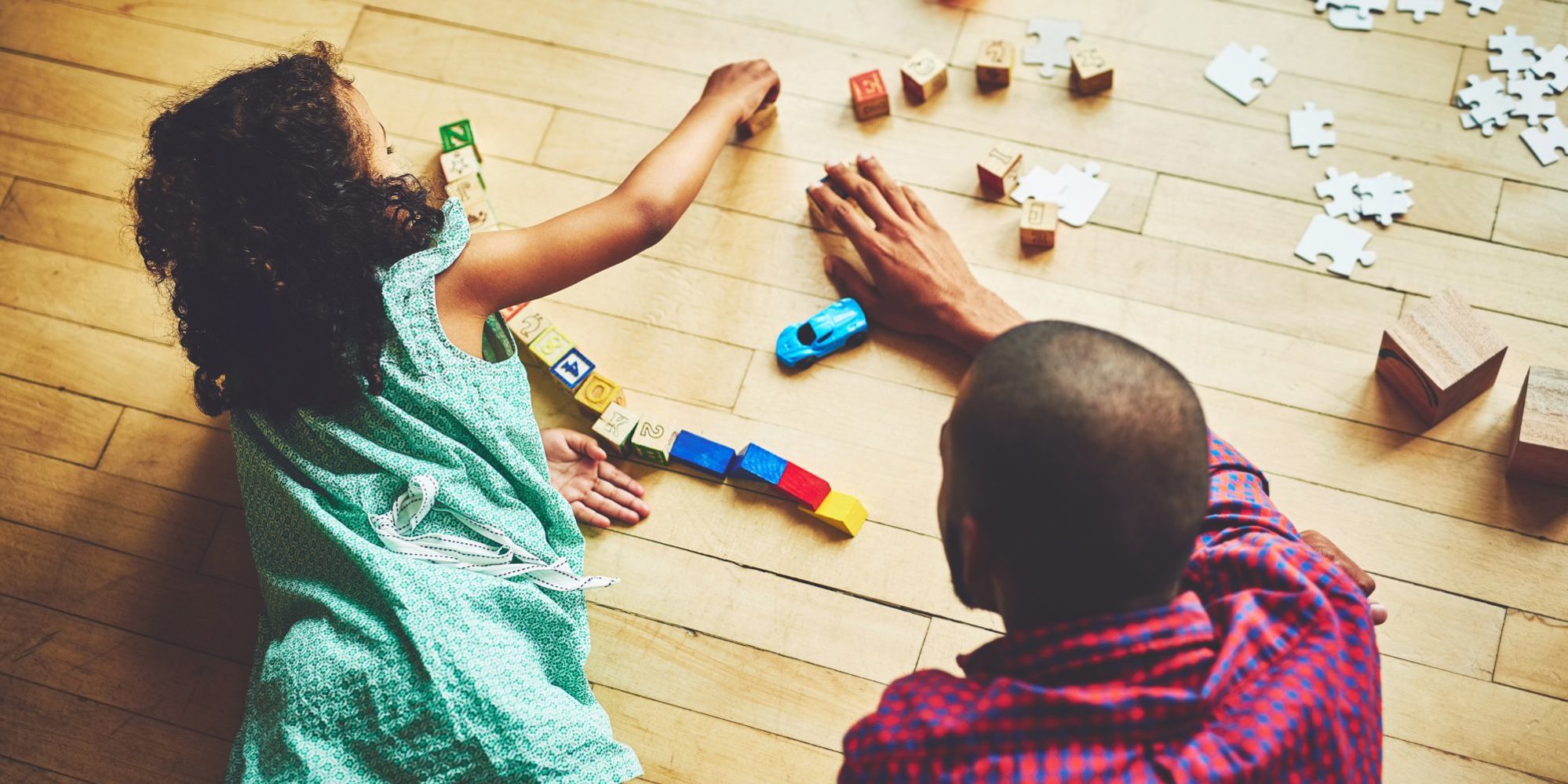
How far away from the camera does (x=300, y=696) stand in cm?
127

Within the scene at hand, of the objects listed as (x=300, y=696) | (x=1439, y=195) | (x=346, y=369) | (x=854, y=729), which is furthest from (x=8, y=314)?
(x=1439, y=195)

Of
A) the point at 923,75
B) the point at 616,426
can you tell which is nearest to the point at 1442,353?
the point at 923,75

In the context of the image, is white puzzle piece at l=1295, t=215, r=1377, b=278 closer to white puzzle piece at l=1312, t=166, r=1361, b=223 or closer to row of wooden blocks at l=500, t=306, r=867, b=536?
white puzzle piece at l=1312, t=166, r=1361, b=223

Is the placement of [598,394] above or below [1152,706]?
below

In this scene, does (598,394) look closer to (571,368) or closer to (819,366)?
(571,368)

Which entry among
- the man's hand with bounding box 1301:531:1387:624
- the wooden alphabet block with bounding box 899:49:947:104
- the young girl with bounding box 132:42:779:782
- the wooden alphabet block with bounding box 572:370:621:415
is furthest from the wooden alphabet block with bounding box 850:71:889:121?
the man's hand with bounding box 1301:531:1387:624

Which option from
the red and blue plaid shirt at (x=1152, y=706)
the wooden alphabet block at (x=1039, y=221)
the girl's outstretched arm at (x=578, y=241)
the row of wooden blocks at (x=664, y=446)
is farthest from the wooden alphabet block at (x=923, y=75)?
the red and blue plaid shirt at (x=1152, y=706)

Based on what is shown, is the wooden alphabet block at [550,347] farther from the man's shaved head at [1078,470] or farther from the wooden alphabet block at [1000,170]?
the man's shaved head at [1078,470]

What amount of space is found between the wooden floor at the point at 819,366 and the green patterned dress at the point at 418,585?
19 centimetres

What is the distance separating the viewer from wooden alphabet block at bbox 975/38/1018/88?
1.81 meters

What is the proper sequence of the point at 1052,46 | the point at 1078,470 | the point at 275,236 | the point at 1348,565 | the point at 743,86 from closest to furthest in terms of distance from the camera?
1. the point at 1078,470
2. the point at 275,236
3. the point at 1348,565
4. the point at 743,86
5. the point at 1052,46

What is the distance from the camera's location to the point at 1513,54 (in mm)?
1758

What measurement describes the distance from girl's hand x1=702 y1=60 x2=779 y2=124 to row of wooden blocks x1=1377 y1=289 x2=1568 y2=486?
1.02m

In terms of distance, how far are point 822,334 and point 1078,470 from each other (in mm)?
856
